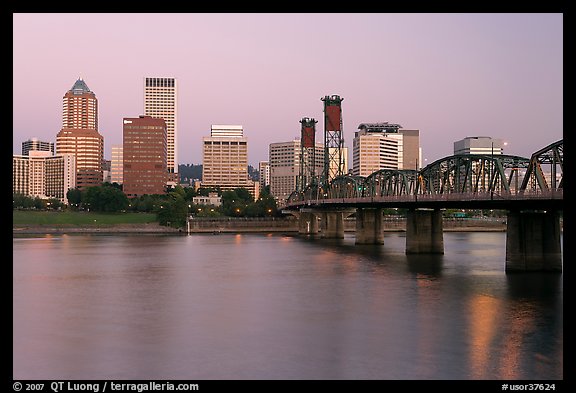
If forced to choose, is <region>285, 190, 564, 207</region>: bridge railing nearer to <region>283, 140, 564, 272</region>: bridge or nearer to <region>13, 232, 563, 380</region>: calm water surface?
<region>283, 140, 564, 272</region>: bridge

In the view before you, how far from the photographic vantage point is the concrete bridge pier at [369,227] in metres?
118

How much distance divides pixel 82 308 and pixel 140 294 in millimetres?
7554

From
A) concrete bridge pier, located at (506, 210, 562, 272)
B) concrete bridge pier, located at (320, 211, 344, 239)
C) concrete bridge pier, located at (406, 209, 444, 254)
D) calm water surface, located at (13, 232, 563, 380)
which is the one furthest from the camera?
concrete bridge pier, located at (320, 211, 344, 239)

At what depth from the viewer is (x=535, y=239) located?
194 ft

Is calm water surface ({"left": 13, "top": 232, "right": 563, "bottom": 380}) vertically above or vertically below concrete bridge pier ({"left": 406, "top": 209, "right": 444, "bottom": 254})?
below

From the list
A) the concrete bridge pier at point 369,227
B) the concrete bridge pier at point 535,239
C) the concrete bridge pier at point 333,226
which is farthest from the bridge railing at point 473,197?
the concrete bridge pier at point 333,226

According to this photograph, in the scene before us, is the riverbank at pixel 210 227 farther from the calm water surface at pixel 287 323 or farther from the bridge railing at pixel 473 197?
the calm water surface at pixel 287 323

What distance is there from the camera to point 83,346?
109ft

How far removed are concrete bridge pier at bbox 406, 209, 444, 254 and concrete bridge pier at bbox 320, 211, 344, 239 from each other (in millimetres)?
56312

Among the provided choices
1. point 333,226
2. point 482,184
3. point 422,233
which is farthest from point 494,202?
point 333,226

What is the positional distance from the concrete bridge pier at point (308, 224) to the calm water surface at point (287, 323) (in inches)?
3920

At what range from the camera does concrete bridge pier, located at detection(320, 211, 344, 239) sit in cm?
14750

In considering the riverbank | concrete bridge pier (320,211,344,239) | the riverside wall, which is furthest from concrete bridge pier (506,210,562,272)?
the riverbank

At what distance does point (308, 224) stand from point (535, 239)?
116397 millimetres
